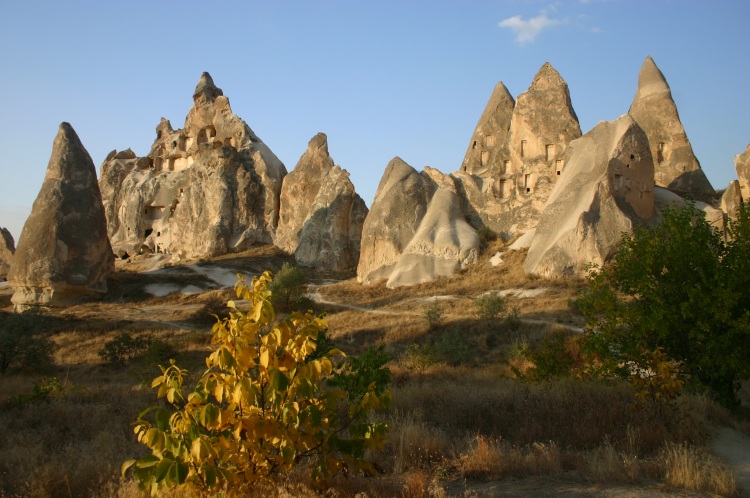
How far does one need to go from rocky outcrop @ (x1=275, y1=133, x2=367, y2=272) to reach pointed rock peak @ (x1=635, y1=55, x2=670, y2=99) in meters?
14.2

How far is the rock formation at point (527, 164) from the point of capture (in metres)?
25.2

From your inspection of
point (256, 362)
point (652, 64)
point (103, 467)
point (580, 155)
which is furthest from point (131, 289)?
point (652, 64)

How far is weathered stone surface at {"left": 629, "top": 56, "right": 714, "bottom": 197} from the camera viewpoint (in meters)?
26.5

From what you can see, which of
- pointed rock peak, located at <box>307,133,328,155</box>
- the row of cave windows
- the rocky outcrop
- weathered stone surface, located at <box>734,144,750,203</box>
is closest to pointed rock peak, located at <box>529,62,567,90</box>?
the row of cave windows

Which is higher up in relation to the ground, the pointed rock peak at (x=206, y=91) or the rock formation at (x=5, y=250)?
the pointed rock peak at (x=206, y=91)

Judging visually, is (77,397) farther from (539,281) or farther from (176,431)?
(539,281)

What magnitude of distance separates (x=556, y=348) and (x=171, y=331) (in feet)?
Result: 37.8

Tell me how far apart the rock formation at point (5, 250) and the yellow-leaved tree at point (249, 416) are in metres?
35.6

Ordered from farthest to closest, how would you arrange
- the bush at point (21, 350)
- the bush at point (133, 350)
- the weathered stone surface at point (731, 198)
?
the weathered stone surface at point (731, 198) < the bush at point (133, 350) < the bush at point (21, 350)

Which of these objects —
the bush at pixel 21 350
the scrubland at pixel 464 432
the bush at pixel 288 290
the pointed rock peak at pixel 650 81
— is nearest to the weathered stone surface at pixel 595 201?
the scrubland at pixel 464 432

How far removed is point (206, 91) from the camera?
3884 centimetres

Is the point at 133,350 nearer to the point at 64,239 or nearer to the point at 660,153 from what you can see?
the point at 64,239

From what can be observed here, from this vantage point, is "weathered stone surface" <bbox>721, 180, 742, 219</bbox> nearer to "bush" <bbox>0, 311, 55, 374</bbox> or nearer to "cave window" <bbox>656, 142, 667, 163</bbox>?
"cave window" <bbox>656, 142, 667, 163</bbox>

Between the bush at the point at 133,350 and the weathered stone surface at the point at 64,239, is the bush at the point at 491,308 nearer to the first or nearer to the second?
the bush at the point at 133,350
